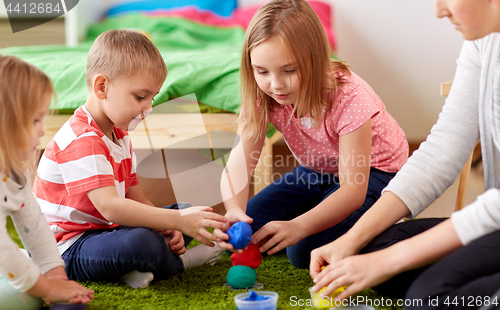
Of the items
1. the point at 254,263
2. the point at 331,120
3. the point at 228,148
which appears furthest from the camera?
the point at 228,148

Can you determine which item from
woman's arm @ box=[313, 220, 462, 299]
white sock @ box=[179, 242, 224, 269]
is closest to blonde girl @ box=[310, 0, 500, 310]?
woman's arm @ box=[313, 220, 462, 299]

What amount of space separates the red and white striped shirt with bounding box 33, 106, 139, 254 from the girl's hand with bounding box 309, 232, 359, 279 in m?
0.42

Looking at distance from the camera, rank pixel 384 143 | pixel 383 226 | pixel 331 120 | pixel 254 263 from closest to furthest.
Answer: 1. pixel 383 226
2. pixel 254 263
3. pixel 331 120
4. pixel 384 143

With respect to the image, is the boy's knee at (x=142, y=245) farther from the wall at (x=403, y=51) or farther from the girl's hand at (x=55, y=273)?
the wall at (x=403, y=51)

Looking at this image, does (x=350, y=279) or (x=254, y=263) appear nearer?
(x=350, y=279)

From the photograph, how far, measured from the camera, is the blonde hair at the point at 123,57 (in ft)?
3.18

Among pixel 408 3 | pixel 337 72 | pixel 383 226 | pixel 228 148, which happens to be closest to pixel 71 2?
pixel 228 148

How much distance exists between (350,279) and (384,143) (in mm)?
540

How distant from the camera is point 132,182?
109 cm

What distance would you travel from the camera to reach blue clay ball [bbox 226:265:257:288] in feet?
2.89

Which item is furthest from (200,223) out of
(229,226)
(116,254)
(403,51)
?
(403,51)

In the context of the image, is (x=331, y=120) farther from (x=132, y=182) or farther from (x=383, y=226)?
(x=132, y=182)

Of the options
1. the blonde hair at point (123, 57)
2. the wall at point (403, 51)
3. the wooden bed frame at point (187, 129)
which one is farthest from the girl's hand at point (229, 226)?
the wall at point (403, 51)

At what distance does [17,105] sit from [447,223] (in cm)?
69
